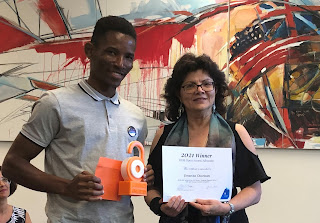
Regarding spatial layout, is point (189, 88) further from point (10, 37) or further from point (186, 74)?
point (10, 37)

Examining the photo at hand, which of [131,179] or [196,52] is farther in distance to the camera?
[196,52]

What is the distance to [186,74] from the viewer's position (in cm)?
143

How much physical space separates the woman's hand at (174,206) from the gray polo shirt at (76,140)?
0.50ft

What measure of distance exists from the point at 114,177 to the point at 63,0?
160cm

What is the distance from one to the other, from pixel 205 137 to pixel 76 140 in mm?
507

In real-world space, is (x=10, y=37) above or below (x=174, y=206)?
above

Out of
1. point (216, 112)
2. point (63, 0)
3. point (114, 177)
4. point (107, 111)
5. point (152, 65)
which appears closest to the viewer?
point (114, 177)

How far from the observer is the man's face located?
1.24m

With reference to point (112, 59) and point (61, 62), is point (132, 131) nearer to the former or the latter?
point (112, 59)

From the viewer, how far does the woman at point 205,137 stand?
1.29 metres

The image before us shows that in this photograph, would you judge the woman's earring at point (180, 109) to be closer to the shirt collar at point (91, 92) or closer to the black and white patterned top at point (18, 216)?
the shirt collar at point (91, 92)

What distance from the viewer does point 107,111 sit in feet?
4.17

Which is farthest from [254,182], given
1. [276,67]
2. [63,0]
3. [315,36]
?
[63,0]

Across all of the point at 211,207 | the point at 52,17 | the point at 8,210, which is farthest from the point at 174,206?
the point at 52,17
